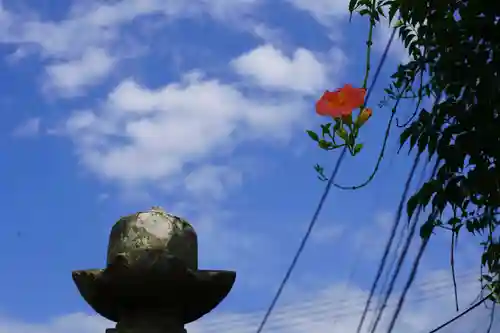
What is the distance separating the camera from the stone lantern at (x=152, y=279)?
278 cm

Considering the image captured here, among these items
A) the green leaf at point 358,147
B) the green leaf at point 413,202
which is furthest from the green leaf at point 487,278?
the green leaf at point 358,147

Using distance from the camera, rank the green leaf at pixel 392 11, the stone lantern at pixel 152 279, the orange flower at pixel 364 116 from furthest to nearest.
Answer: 1. the green leaf at pixel 392 11
2. the orange flower at pixel 364 116
3. the stone lantern at pixel 152 279

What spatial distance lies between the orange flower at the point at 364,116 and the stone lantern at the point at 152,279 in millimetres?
687

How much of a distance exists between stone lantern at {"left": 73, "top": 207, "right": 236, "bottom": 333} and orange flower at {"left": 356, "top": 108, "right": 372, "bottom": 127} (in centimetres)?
69

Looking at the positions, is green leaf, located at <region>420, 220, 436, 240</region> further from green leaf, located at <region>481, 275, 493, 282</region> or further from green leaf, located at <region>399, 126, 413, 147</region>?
green leaf, located at <region>481, 275, 493, 282</region>

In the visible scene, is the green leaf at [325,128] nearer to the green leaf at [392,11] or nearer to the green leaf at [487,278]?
the green leaf at [392,11]

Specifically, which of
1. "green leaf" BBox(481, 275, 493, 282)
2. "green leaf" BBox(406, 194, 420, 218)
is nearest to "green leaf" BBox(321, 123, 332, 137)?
"green leaf" BBox(406, 194, 420, 218)

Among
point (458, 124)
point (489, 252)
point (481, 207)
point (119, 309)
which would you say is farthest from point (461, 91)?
point (119, 309)

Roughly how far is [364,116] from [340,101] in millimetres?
105

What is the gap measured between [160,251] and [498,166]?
3.80 feet

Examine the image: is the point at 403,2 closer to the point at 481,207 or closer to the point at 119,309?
the point at 481,207

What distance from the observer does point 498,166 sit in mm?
2756

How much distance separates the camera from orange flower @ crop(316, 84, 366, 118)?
2.83m

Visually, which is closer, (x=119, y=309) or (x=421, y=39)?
(x=119, y=309)
